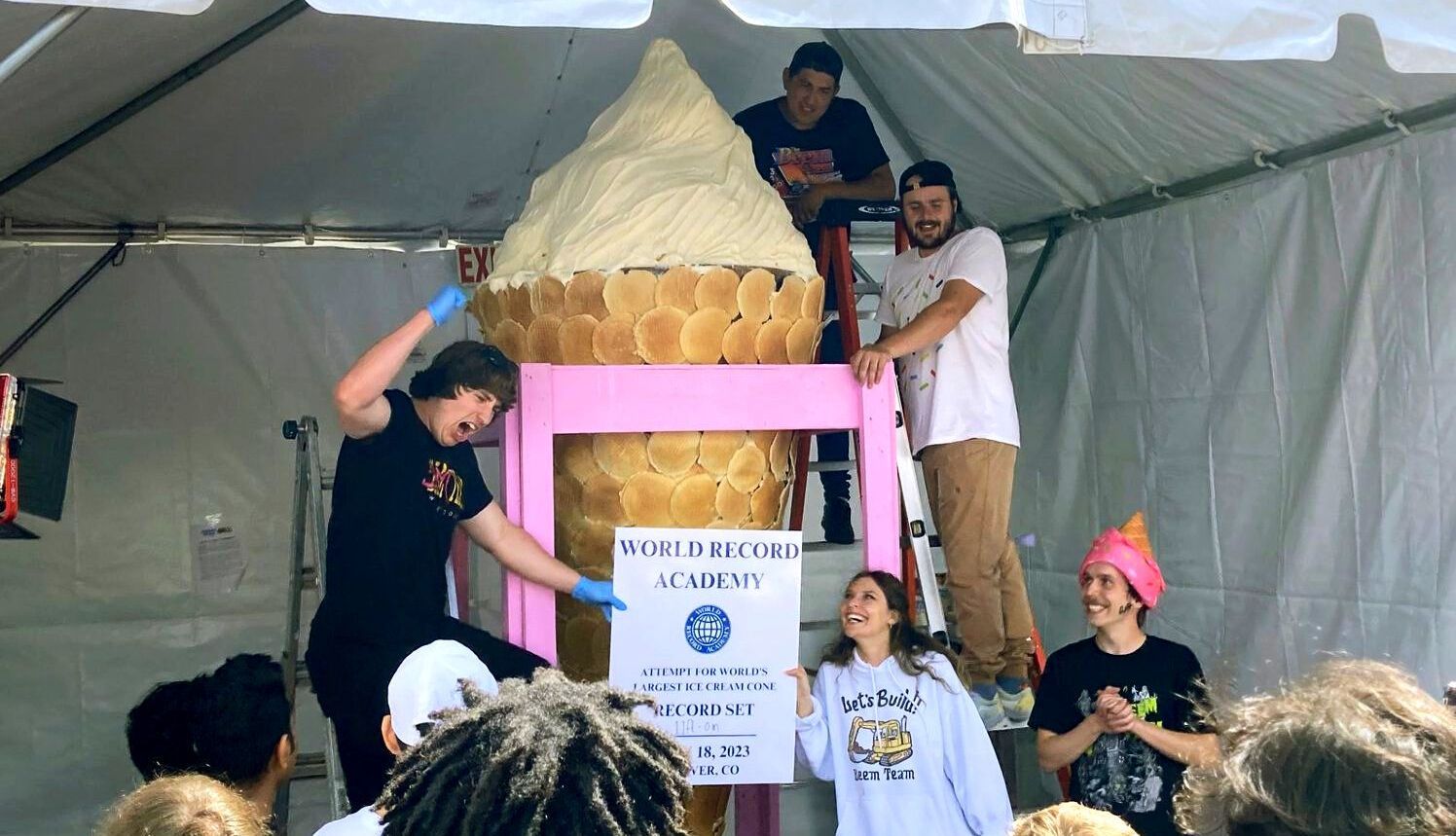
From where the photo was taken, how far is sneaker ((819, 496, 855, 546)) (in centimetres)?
473

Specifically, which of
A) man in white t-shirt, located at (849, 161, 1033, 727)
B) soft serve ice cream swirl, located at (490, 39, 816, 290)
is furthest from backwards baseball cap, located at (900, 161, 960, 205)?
soft serve ice cream swirl, located at (490, 39, 816, 290)

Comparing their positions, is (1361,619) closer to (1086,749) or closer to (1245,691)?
(1245,691)

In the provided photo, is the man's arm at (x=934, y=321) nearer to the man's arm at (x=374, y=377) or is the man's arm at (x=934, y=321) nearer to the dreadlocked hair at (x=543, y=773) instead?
the man's arm at (x=374, y=377)

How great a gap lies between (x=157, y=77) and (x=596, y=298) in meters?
1.62

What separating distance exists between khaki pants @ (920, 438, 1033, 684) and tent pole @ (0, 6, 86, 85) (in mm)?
2368

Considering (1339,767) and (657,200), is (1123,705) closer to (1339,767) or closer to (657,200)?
(657,200)

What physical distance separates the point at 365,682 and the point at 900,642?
1238mm

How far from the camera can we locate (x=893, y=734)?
3.09 m

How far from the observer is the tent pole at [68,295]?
4.66m

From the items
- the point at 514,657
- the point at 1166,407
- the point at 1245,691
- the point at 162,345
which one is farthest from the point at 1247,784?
the point at 162,345

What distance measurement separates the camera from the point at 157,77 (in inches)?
146

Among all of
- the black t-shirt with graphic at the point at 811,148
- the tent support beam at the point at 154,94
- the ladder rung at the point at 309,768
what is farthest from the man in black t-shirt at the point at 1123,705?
the tent support beam at the point at 154,94

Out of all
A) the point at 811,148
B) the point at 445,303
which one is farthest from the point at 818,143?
the point at 445,303

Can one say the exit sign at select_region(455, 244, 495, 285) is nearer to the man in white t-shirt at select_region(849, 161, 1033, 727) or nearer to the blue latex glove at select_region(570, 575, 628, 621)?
the man in white t-shirt at select_region(849, 161, 1033, 727)
